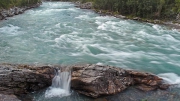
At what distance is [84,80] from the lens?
1374 centimetres

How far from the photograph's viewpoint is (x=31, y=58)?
1816 cm

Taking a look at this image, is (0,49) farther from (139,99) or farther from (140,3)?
(140,3)

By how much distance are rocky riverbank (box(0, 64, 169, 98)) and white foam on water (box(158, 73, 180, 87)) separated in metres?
0.73

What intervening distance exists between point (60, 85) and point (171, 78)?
8521 millimetres

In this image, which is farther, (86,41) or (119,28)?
(119,28)

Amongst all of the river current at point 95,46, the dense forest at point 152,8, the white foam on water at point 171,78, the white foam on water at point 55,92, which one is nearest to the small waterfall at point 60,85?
the white foam on water at point 55,92

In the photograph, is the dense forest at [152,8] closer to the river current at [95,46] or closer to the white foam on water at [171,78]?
the river current at [95,46]

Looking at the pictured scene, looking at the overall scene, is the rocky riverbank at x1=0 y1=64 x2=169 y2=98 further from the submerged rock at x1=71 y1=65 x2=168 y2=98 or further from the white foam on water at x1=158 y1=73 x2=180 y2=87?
the white foam on water at x1=158 y1=73 x2=180 y2=87

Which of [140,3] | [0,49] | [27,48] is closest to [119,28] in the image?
[140,3]

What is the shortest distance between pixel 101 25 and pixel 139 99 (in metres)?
21.9

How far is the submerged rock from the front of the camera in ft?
44.5

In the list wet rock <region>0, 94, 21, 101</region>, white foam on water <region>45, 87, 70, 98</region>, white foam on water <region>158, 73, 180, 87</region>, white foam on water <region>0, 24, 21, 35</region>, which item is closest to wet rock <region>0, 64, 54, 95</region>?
white foam on water <region>45, 87, 70, 98</region>

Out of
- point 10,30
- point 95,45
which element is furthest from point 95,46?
point 10,30

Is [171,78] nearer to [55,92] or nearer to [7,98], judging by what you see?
[55,92]
